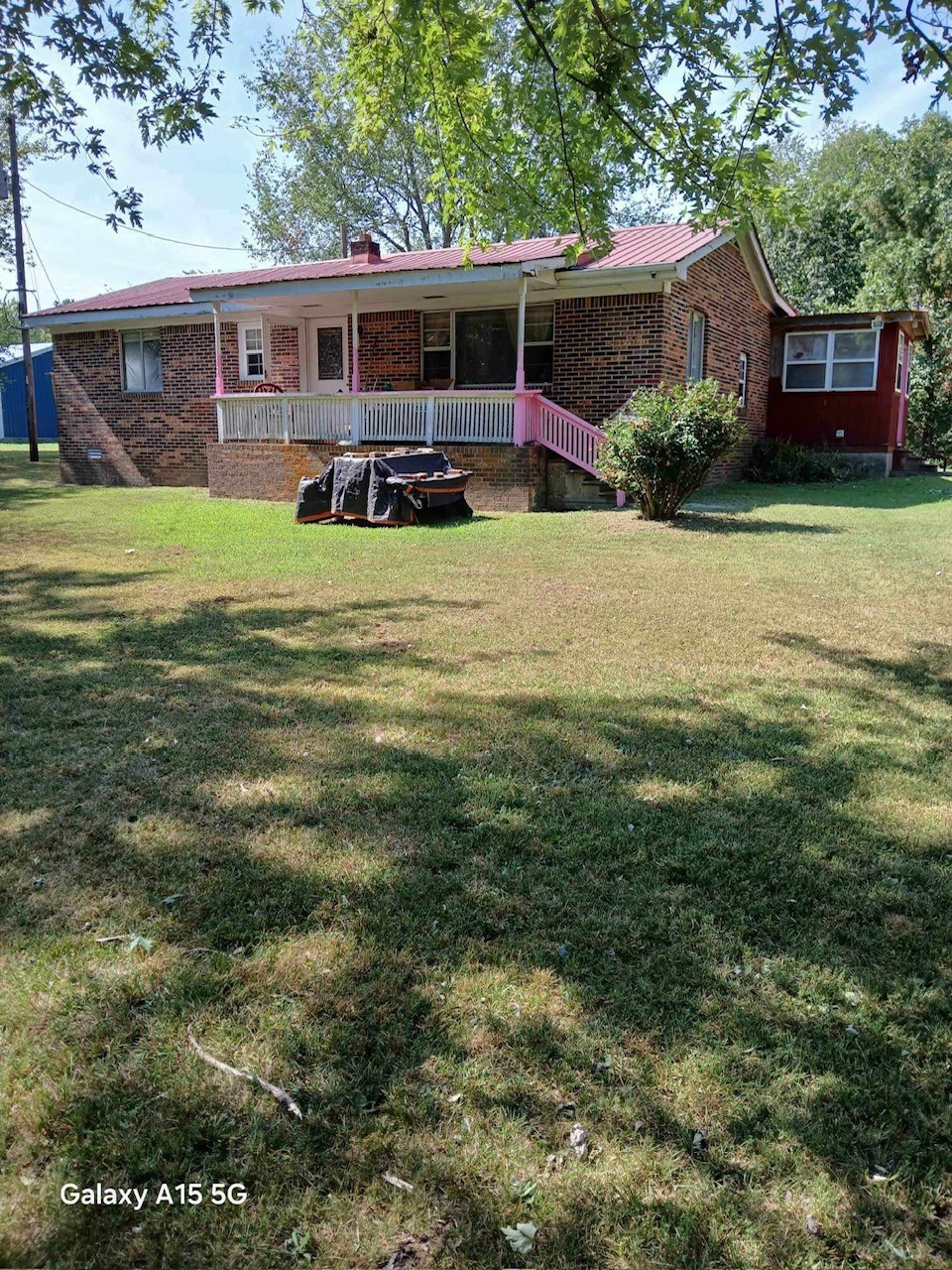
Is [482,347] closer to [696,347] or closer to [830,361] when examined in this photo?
[696,347]

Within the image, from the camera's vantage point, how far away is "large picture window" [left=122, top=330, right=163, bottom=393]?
2026 centimetres

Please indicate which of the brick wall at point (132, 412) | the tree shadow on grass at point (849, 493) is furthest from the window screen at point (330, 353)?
the tree shadow on grass at point (849, 493)

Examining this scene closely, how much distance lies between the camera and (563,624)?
250 inches

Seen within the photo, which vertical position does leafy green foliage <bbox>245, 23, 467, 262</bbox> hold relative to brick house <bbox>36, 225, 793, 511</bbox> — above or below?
above

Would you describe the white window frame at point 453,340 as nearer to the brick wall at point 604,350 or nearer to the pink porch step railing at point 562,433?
the brick wall at point 604,350

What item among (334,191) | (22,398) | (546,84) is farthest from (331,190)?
(546,84)

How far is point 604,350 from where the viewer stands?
1502 centimetres

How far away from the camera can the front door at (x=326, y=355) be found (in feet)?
62.7

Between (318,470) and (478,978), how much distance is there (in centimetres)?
1371

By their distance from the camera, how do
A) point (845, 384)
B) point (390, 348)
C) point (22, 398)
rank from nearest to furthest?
1. point (390, 348)
2. point (845, 384)
3. point (22, 398)


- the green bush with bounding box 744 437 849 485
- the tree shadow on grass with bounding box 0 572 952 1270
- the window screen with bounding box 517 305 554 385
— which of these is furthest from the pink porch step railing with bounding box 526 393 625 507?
the tree shadow on grass with bounding box 0 572 952 1270

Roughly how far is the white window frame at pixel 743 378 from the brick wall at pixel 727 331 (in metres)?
0.12

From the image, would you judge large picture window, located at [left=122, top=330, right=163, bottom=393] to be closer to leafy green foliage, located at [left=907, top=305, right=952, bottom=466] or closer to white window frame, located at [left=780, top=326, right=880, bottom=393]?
white window frame, located at [left=780, top=326, right=880, bottom=393]

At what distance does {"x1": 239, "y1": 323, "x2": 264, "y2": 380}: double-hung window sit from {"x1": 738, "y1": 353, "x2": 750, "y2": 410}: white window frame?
1019cm
